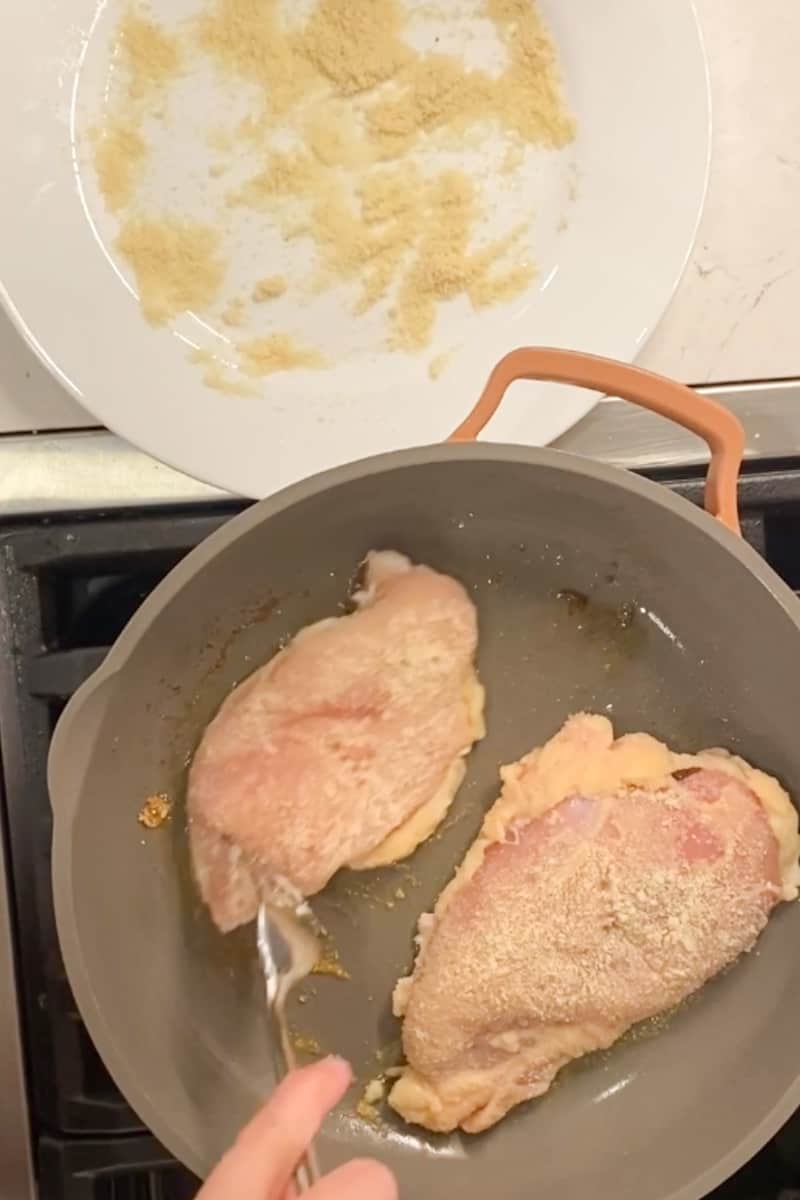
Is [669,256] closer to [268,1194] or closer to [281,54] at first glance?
[281,54]

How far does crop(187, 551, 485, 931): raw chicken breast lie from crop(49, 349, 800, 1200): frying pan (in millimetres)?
25

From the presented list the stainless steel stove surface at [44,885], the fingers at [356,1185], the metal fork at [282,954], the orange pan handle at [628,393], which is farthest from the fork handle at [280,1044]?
the orange pan handle at [628,393]

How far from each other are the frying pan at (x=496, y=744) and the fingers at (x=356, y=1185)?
193 millimetres

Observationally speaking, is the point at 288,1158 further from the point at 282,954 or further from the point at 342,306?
the point at 342,306

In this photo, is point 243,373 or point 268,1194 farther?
point 243,373

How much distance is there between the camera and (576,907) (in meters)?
0.66

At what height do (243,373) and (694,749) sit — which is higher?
(243,373)

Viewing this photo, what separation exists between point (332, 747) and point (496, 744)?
11cm

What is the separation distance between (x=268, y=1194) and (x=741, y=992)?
1.22 feet

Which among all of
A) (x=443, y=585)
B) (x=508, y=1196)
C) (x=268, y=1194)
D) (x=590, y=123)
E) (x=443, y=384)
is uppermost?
(x=590, y=123)

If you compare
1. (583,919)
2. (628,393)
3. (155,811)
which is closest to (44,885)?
(155,811)

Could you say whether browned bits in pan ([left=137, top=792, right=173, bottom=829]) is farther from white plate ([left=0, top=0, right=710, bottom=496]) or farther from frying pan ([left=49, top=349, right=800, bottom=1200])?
white plate ([left=0, top=0, right=710, bottom=496])

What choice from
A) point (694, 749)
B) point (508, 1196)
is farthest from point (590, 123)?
point (508, 1196)

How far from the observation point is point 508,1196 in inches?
27.3
